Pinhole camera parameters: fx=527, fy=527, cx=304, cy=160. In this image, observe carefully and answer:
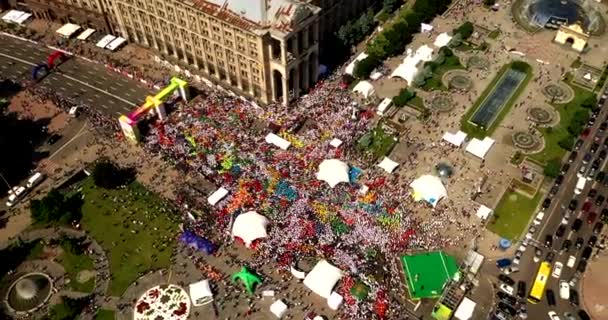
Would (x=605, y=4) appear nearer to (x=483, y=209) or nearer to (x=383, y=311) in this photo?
(x=483, y=209)

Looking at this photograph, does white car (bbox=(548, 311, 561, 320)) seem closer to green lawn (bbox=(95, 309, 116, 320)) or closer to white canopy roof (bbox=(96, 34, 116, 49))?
green lawn (bbox=(95, 309, 116, 320))

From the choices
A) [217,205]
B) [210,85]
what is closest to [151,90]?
[210,85]

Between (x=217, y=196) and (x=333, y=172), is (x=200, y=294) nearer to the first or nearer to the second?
(x=217, y=196)

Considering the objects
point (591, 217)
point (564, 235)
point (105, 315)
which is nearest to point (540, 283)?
point (564, 235)

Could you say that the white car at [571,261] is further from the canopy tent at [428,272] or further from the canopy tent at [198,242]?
the canopy tent at [198,242]

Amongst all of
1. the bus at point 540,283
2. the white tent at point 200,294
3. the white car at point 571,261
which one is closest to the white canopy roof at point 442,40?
the white car at point 571,261
